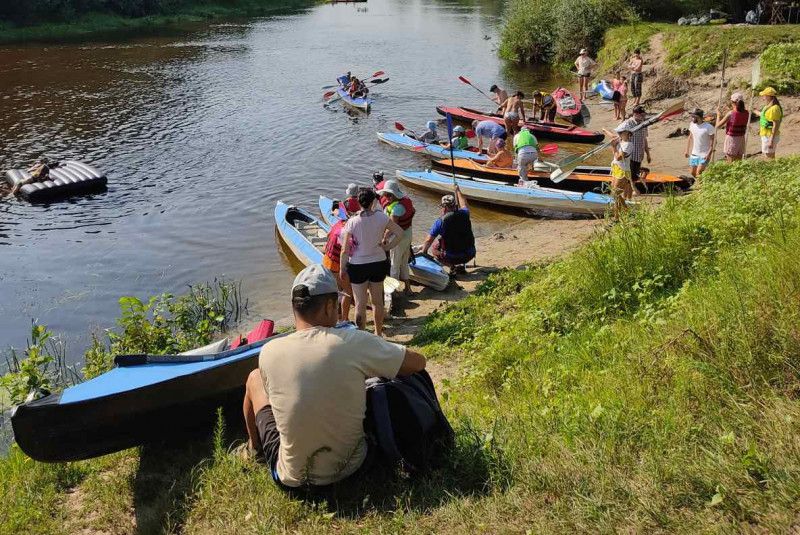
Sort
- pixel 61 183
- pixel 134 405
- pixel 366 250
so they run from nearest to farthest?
pixel 134 405, pixel 366 250, pixel 61 183

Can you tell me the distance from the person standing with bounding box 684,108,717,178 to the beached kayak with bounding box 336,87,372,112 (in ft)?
46.8

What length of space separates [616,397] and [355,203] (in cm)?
633

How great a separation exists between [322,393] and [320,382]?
68mm

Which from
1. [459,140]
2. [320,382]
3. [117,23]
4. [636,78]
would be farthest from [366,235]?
[117,23]

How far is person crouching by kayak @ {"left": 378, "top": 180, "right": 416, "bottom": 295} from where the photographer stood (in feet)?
31.3

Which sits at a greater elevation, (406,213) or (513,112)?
(513,112)

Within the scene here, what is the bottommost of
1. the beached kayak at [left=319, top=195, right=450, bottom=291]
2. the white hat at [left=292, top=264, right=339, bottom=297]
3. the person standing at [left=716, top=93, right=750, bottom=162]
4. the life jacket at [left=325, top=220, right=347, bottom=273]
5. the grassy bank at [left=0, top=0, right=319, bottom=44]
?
the beached kayak at [left=319, top=195, right=450, bottom=291]

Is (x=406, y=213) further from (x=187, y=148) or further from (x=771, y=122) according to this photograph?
(x=187, y=148)

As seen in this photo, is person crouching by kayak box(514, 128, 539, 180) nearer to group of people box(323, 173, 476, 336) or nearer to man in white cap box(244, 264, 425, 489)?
group of people box(323, 173, 476, 336)

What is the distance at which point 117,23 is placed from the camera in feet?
164

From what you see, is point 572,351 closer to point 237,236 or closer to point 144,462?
point 144,462

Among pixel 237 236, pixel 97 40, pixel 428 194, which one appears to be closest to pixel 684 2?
pixel 428 194

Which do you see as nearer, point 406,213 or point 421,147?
point 406,213

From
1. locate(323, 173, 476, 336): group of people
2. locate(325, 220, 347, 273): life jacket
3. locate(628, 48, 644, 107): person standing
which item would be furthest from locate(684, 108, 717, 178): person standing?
locate(628, 48, 644, 107): person standing
